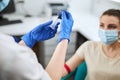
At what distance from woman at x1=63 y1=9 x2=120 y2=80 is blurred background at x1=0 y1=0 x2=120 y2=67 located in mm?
532

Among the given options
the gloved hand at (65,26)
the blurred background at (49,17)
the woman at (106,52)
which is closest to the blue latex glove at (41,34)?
the gloved hand at (65,26)

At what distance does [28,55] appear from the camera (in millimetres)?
651

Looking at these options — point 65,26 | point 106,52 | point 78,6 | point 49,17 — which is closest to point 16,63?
point 65,26

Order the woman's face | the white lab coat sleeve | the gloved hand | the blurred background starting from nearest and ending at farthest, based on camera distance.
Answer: the white lab coat sleeve < the gloved hand < the woman's face < the blurred background

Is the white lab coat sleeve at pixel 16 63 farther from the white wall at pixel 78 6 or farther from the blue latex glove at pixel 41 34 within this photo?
the white wall at pixel 78 6

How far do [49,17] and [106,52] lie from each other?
1439 mm

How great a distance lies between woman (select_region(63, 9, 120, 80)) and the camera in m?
1.63

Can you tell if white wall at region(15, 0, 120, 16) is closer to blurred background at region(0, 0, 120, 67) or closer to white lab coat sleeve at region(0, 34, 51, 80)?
blurred background at region(0, 0, 120, 67)

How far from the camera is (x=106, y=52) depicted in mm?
1711

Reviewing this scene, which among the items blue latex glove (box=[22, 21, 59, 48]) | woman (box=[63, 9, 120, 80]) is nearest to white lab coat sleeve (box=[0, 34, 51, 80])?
blue latex glove (box=[22, 21, 59, 48])

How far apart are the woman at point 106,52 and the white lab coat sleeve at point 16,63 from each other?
1075 millimetres

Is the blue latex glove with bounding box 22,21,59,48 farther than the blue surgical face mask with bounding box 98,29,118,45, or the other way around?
the blue surgical face mask with bounding box 98,29,118,45

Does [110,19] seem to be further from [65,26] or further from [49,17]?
[49,17]

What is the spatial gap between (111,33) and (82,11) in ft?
5.68
